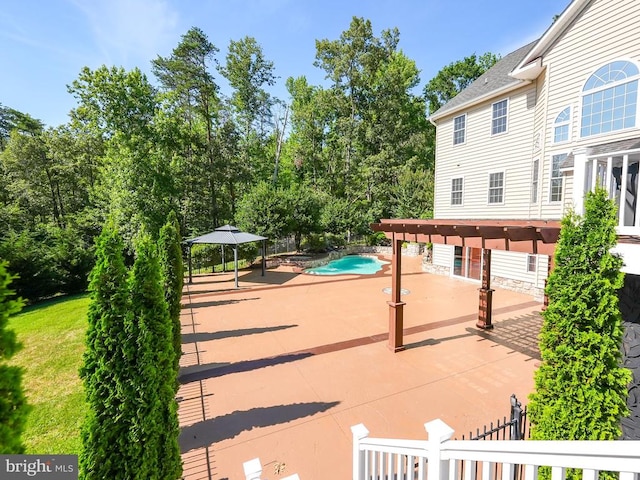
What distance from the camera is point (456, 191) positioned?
1520 centimetres

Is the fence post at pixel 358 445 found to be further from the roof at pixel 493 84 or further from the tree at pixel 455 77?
the tree at pixel 455 77

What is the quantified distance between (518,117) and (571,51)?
3.87 meters

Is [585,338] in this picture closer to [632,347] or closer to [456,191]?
[632,347]

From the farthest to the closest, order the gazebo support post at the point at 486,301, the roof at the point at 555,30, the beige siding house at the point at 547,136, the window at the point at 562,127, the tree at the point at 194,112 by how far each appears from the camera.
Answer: the tree at the point at 194,112 → the window at the point at 562,127 → the gazebo support post at the point at 486,301 → the roof at the point at 555,30 → the beige siding house at the point at 547,136

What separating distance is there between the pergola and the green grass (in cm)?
569

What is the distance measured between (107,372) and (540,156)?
516 inches

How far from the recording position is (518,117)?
12.0 metres

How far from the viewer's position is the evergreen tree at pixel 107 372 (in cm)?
287

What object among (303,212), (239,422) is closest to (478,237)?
(239,422)

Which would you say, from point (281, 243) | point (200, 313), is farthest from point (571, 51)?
point (281, 243)

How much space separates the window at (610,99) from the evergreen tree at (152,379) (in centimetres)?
1007

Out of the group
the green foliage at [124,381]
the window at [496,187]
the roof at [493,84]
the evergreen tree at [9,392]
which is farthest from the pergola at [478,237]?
the roof at [493,84]

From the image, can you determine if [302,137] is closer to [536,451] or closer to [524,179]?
[524,179]

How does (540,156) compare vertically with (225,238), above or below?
above
